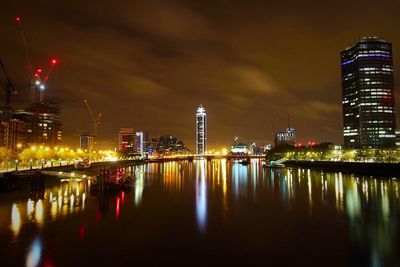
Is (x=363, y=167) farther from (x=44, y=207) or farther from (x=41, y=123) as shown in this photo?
(x=41, y=123)

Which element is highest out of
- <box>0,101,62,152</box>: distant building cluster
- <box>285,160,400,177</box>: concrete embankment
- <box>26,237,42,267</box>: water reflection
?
<box>0,101,62,152</box>: distant building cluster

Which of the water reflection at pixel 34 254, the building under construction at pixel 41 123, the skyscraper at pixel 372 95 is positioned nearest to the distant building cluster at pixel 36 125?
the building under construction at pixel 41 123

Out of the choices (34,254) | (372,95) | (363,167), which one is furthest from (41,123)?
(34,254)

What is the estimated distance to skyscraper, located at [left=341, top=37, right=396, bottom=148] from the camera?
153 metres

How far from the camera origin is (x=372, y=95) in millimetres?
153125

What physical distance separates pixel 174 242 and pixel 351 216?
17592 millimetres

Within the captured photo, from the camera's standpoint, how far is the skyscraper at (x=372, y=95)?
153 meters

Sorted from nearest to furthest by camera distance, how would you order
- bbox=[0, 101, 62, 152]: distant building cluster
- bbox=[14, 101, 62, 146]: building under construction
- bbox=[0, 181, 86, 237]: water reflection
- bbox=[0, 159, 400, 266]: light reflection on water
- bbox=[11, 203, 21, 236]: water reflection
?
bbox=[0, 159, 400, 266]: light reflection on water → bbox=[11, 203, 21, 236]: water reflection → bbox=[0, 181, 86, 237]: water reflection → bbox=[0, 101, 62, 152]: distant building cluster → bbox=[14, 101, 62, 146]: building under construction

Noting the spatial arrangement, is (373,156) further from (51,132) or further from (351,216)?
(51,132)

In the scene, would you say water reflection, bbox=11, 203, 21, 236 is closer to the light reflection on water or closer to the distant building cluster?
the light reflection on water

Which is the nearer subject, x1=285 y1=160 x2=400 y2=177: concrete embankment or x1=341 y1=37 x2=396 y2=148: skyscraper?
x1=285 y1=160 x2=400 y2=177: concrete embankment

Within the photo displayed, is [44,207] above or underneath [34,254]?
above

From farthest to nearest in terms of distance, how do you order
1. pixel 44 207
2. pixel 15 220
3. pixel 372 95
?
pixel 372 95, pixel 44 207, pixel 15 220

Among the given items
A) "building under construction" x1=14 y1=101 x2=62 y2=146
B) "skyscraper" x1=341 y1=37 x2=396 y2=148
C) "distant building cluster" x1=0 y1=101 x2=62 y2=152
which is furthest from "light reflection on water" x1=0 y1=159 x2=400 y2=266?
"building under construction" x1=14 y1=101 x2=62 y2=146
